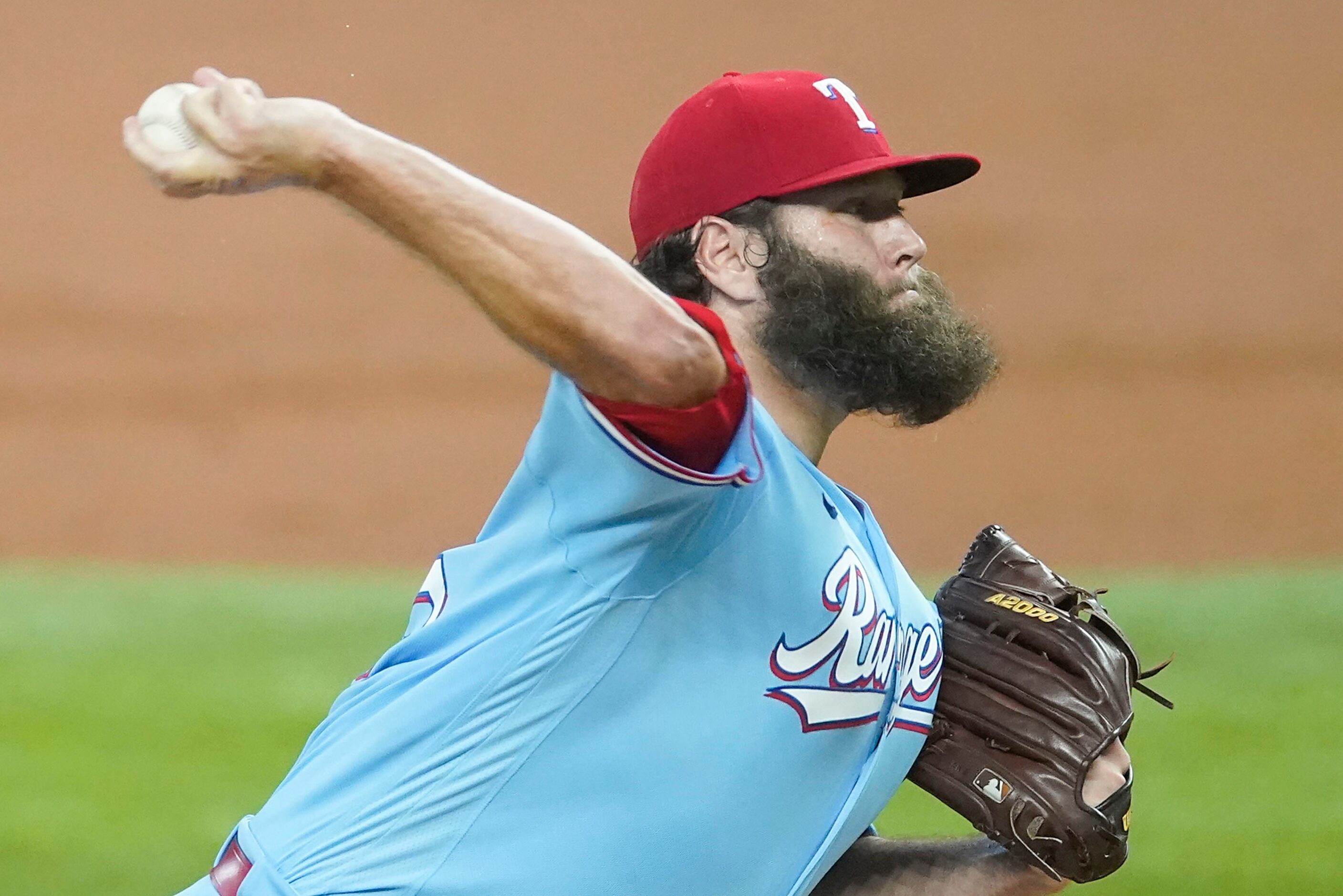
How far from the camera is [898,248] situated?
2.08 metres

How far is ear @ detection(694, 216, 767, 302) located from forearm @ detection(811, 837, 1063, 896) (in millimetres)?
853

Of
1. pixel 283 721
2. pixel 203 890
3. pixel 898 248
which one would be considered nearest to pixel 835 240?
pixel 898 248

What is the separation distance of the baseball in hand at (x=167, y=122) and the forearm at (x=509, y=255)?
0.42 feet

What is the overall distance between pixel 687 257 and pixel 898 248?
0.30 m

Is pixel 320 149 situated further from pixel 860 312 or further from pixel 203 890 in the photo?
pixel 203 890

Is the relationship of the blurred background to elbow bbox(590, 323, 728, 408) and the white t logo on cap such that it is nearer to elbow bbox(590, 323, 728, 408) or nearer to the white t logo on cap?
the white t logo on cap

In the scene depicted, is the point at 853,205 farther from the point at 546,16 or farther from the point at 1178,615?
the point at 546,16

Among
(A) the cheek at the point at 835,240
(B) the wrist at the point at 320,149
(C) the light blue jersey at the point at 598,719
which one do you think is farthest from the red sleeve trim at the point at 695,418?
(A) the cheek at the point at 835,240

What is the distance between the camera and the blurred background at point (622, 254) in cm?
957

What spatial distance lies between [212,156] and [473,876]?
848mm

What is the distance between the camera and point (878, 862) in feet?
7.39

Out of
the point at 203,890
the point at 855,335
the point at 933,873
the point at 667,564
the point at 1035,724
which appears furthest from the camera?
the point at 933,873

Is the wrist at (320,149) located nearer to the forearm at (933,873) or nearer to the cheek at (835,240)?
the cheek at (835,240)

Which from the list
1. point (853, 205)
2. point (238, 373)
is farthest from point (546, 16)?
point (853, 205)
